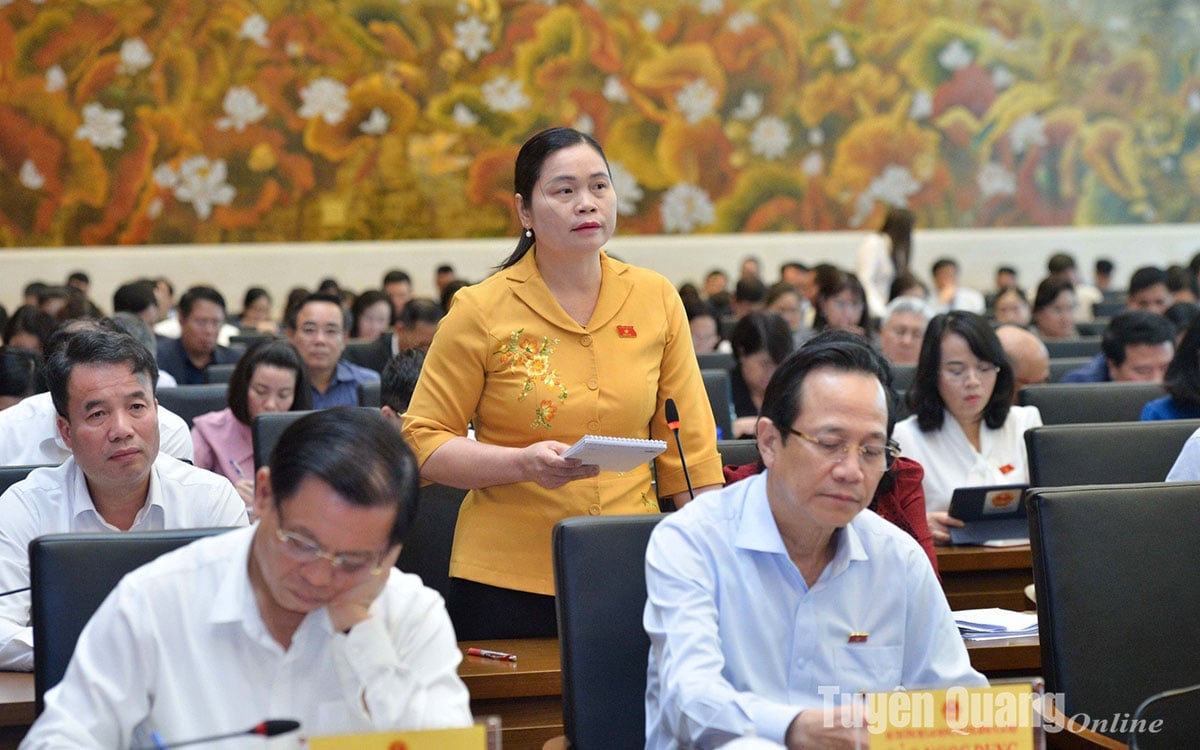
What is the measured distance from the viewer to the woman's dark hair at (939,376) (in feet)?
12.5

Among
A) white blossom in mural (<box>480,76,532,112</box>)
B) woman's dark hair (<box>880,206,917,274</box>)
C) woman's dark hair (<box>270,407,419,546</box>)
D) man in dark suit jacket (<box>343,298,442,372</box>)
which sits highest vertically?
white blossom in mural (<box>480,76,532,112</box>)

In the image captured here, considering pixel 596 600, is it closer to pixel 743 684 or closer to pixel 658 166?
pixel 743 684

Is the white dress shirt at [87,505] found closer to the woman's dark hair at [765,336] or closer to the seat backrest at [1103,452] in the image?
the seat backrest at [1103,452]

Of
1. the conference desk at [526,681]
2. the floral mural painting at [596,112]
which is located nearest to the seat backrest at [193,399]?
the conference desk at [526,681]

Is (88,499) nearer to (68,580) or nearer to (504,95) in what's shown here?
(68,580)

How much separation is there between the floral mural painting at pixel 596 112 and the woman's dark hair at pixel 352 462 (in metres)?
10.6

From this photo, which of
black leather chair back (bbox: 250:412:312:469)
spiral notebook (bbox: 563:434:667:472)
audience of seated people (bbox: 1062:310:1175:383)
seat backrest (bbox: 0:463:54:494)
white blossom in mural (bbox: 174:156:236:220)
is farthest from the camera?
white blossom in mural (bbox: 174:156:236:220)

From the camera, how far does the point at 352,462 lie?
148 centimetres

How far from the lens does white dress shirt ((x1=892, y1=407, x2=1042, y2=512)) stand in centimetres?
373

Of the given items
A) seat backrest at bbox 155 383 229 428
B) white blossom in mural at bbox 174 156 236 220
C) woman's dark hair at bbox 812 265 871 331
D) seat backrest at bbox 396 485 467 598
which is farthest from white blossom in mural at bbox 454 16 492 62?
seat backrest at bbox 396 485 467 598

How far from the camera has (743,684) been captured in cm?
187

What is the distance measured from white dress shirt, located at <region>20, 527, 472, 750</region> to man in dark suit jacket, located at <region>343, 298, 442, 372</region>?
4.12 metres

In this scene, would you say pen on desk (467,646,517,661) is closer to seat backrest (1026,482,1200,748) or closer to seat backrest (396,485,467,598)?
seat backrest (396,485,467,598)

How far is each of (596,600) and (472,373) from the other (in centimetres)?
57
